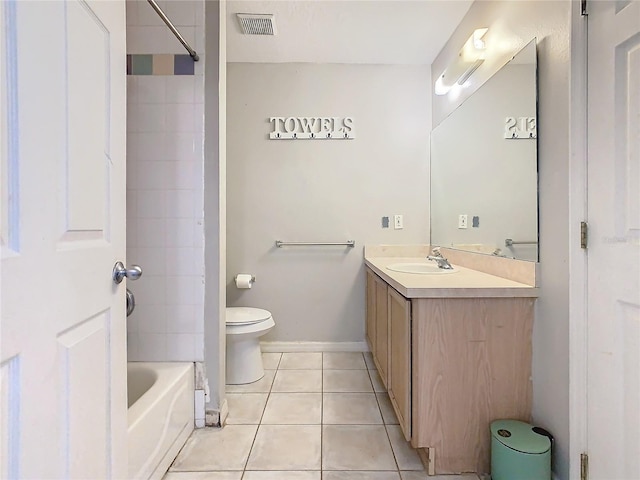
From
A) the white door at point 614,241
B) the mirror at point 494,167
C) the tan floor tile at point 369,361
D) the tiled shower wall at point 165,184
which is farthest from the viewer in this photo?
the tan floor tile at point 369,361

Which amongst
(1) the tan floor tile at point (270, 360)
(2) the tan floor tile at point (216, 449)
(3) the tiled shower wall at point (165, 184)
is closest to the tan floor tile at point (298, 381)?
(1) the tan floor tile at point (270, 360)

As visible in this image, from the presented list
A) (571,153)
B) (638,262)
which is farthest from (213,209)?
(638,262)

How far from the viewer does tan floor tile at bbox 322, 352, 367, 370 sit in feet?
8.31

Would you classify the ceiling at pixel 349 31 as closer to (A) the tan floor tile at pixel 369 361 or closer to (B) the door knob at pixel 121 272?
(B) the door knob at pixel 121 272

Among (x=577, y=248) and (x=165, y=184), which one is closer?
(x=577, y=248)

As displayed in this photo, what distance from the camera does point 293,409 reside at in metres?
1.92

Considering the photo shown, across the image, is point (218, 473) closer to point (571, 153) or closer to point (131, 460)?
point (131, 460)

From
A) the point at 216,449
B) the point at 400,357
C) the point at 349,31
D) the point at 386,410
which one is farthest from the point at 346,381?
the point at 349,31

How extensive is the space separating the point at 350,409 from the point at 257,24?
2.43 meters

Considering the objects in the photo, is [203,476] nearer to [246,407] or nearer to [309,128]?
[246,407]

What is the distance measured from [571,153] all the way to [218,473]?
5.94 ft

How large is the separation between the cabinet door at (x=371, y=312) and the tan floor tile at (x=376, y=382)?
15cm

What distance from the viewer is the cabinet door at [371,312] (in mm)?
2363

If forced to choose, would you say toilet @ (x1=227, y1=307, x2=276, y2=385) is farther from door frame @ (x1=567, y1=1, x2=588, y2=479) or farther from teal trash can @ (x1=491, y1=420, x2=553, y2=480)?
door frame @ (x1=567, y1=1, x2=588, y2=479)
